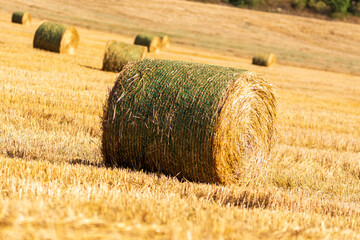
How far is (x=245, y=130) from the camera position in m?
6.03

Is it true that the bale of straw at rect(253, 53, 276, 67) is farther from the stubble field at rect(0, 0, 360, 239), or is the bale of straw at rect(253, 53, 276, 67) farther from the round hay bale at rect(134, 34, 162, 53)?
the round hay bale at rect(134, 34, 162, 53)

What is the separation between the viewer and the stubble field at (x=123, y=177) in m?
2.10

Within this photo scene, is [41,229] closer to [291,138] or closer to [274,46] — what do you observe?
[291,138]

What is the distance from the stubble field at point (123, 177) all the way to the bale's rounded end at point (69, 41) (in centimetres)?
64

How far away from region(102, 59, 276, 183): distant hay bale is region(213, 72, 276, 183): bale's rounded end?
0.04 ft

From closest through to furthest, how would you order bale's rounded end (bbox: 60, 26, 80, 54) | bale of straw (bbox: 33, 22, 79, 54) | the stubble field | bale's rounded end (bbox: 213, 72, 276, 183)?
the stubble field
bale's rounded end (bbox: 213, 72, 276, 183)
bale of straw (bbox: 33, 22, 79, 54)
bale's rounded end (bbox: 60, 26, 80, 54)

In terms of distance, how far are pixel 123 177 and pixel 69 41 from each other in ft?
48.8

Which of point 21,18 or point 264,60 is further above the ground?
point 21,18

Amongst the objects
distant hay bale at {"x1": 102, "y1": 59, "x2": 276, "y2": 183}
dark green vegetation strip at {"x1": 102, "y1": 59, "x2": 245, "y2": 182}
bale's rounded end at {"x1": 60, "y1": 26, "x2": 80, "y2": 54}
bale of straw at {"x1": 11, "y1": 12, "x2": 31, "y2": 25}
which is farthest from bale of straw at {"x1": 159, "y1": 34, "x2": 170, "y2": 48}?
dark green vegetation strip at {"x1": 102, "y1": 59, "x2": 245, "y2": 182}

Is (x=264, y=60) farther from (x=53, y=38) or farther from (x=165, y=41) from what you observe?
(x=53, y=38)

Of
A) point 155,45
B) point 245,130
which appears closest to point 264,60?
point 155,45

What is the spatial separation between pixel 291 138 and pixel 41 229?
333 inches

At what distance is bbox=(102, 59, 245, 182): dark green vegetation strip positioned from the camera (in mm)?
5227

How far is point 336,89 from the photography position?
22875mm
